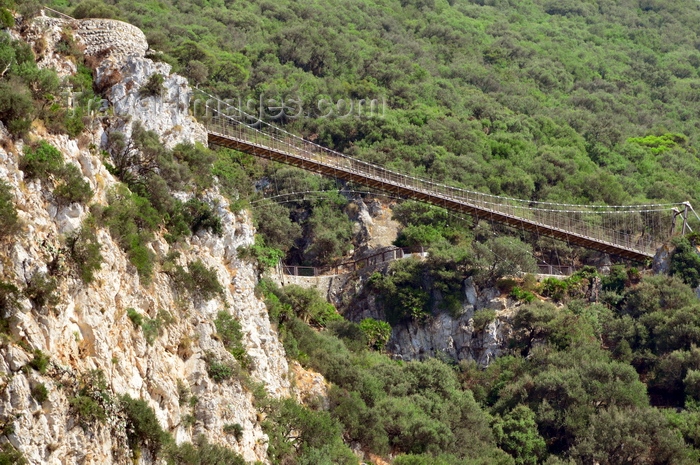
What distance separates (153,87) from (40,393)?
606 inches

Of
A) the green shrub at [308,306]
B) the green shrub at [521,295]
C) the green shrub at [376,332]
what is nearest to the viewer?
the green shrub at [308,306]

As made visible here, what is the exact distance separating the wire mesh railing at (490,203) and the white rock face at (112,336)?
1192 centimetres

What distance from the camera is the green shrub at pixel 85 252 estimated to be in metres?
21.3

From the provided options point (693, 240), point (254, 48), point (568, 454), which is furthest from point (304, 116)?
point (568, 454)

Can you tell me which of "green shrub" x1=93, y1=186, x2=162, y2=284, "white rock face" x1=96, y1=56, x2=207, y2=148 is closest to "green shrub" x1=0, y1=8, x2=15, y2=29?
"white rock face" x1=96, y1=56, x2=207, y2=148

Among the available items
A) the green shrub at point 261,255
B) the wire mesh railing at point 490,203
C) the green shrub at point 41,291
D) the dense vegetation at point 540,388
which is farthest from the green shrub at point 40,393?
the wire mesh railing at point 490,203

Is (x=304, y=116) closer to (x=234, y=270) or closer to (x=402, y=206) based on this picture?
(x=402, y=206)

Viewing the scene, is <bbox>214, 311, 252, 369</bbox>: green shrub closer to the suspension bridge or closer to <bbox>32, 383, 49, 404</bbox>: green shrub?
<bbox>32, 383, 49, 404</bbox>: green shrub

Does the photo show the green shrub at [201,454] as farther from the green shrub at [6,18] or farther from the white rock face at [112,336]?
the green shrub at [6,18]

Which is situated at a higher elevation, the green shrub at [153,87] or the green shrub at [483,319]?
the green shrub at [153,87]

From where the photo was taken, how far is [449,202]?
50.8 m

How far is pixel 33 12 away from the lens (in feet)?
100

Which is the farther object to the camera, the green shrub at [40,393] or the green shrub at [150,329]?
the green shrub at [150,329]

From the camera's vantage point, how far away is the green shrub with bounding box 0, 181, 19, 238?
765 inches
